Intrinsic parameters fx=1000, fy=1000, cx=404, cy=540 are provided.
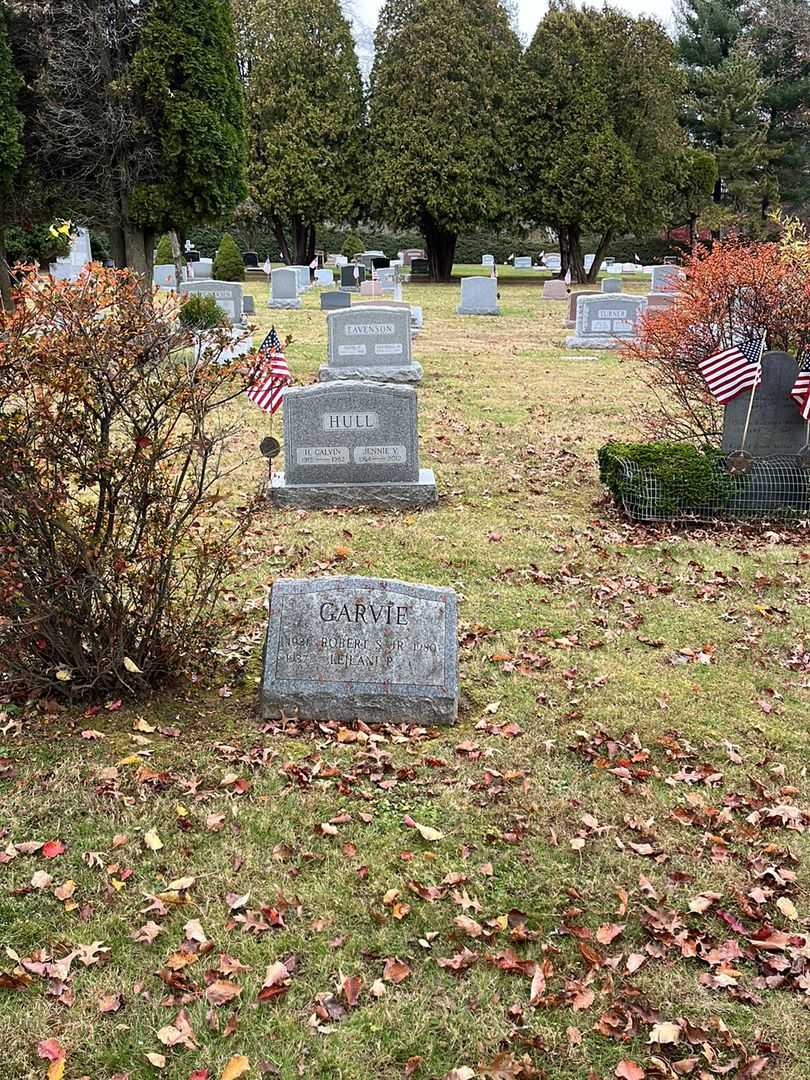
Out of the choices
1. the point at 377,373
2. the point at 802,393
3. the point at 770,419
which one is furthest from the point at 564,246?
the point at 802,393

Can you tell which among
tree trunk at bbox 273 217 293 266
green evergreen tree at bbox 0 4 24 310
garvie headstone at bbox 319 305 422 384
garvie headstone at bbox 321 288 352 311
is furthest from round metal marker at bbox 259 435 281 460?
tree trunk at bbox 273 217 293 266

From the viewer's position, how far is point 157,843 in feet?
14.1

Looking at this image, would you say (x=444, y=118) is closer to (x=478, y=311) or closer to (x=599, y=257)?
(x=599, y=257)

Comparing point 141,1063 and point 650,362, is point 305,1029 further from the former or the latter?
point 650,362

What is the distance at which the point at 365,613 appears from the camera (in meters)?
5.29

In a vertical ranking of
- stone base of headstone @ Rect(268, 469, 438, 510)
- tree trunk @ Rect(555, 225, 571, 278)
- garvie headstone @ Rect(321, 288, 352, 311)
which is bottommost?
stone base of headstone @ Rect(268, 469, 438, 510)

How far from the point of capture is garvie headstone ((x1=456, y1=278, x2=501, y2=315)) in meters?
27.5

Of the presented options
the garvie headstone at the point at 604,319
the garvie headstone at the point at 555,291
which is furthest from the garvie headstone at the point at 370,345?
the garvie headstone at the point at 555,291

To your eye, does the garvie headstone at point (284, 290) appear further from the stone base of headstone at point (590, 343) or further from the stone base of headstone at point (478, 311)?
the stone base of headstone at point (590, 343)

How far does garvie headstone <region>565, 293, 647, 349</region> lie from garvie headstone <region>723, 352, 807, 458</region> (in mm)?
11857

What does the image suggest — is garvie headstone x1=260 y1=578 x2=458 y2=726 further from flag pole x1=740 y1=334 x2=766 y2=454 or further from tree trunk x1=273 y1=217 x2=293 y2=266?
tree trunk x1=273 y1=217 x2=293 y2=266

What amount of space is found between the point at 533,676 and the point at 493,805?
4.76 feet

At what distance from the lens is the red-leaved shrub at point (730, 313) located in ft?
31.5

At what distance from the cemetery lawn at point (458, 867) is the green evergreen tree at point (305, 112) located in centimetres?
3530
